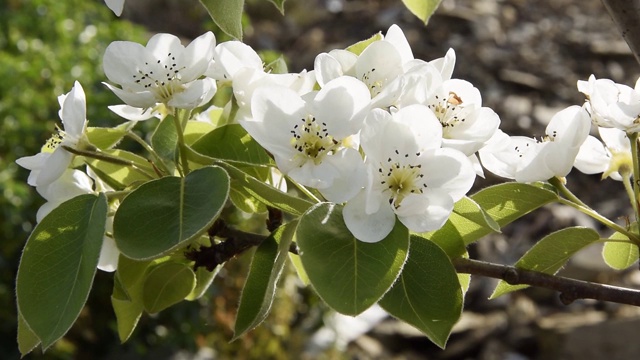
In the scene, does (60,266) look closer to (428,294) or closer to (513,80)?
(428,294)

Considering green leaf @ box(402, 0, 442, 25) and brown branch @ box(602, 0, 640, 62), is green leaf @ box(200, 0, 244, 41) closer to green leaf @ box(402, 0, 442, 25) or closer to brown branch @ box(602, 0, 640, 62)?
green leaf @ box(402, 0, 442, 25)

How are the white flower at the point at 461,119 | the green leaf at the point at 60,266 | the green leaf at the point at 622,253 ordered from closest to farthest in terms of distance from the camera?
the green leaf at the point at 60,266
the white flower at the point at 461,119
the green leaf at the point at 622,253

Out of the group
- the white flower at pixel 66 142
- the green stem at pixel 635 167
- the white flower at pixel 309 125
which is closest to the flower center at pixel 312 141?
the white flower at pixel 309 125

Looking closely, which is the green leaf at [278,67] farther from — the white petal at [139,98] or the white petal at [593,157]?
the white petal at [593,157]

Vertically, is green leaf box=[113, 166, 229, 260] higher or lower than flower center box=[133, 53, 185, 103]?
lower

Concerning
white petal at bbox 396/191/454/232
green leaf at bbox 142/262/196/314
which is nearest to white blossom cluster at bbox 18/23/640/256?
white petal at bbox 396/191/454/232

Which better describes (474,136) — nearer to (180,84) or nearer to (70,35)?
(180,84)

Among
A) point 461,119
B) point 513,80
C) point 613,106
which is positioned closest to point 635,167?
point 613,106
